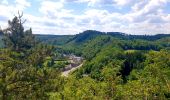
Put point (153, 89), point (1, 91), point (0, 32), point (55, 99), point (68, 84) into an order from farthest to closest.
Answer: point (68, 84) < point (55, 99) < point (153, 89) < point (0, 32) < point (1, 91)

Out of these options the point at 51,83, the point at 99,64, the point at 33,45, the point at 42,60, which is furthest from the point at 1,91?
the point at 99,64

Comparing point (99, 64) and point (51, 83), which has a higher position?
point (51, 83)

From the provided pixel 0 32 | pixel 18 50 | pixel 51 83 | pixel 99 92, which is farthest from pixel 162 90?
pixel 0 32

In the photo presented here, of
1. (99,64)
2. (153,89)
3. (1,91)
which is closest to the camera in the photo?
(1,91)

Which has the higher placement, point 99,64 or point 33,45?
point 33,45

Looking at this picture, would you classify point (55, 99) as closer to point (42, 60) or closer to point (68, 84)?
point (68, 84)

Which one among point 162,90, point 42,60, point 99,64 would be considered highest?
point 42,60

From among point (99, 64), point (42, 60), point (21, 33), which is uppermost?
point (21, 33)

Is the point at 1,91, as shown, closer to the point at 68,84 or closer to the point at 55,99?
the point at 55,99

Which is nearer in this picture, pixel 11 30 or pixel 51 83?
pixel 51 83
